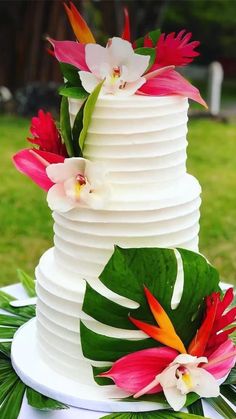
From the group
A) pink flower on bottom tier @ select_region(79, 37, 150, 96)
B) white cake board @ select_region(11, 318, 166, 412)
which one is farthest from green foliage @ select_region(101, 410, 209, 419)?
pink flower on bottom tier @ select_region(79, 37, 150, 96)

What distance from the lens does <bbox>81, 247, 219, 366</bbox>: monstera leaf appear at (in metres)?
A: 1.64

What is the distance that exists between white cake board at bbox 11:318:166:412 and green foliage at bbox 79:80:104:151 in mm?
549

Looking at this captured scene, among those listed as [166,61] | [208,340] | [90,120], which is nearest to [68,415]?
[208,340]

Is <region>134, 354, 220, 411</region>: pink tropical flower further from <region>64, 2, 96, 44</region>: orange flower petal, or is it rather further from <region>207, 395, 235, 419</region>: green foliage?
<region>64, 2, 96, 44</region>: orange flower petal

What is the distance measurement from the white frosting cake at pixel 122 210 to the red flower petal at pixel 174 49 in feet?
0.30

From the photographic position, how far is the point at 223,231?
4762 millimetres

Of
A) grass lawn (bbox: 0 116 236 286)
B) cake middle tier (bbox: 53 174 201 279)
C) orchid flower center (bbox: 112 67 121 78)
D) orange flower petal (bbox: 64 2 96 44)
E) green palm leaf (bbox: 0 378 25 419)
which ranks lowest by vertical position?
grass lawn (bbox: 0 116 236 286)

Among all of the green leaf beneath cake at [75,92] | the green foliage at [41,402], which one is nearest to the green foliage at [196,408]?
the green foliage at [41,402]

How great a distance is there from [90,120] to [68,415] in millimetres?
652

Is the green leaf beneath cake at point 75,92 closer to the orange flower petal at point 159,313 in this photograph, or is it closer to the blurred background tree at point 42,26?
the orange flower petal at point 159,313

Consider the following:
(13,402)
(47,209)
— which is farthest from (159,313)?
(47,209)

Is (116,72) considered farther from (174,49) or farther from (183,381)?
(183,381)

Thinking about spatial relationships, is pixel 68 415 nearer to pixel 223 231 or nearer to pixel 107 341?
pixel 107 341

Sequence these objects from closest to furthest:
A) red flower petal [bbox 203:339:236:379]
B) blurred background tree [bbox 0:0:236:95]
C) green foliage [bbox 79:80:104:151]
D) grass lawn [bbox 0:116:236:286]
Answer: green foliage [bbox 79:80:104:151] < red flower petal [bbox 203:339:236:379] < grass lawn [bbox 0:116:236:286] < blurred background tree [bbox 0:0:236:95]
